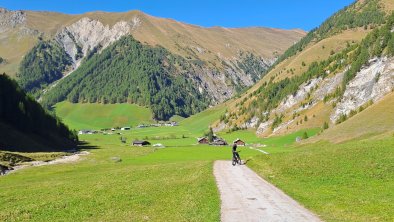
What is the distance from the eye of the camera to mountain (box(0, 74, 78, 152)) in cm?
14825

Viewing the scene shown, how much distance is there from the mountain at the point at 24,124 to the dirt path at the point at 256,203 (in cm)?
11925

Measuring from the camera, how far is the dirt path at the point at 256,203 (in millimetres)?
24953

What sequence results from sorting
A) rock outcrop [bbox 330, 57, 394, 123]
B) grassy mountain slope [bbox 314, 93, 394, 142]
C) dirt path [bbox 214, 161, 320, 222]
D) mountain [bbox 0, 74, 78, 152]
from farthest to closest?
rock outcrop [bbox 330, 57, 394, 123] → mountain [bbox 0, 74, 78, 152] → grassy mountain slope [bbox 314, 93, 394, 142] → dirt path [bbox 214, 161, 320, 222]

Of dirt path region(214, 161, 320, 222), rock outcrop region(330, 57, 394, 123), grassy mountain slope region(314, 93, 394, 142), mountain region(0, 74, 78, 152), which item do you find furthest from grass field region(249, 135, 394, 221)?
mountain region(0, 74, 78, 152)

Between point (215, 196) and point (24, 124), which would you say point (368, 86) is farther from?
point (215, 196)

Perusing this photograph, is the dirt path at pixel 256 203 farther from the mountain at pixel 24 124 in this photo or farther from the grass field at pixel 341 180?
the mountain at pixel 24 124

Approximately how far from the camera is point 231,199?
3123 cm

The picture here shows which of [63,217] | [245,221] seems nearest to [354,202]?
[245,221]

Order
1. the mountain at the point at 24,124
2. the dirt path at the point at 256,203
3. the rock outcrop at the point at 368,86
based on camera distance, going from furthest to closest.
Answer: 1. the rock outcrop at the point at 368,86
2. the mountain at the point at 24,124
3. the dirt path at the point at 256,203

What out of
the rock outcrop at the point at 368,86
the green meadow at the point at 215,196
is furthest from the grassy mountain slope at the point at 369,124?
Result: the green meadow at the point at 215,196

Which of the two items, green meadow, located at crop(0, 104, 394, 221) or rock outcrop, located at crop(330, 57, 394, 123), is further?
rock outcrop, located at crop(330, 57, 394, 123)

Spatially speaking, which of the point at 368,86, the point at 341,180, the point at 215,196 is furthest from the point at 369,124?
the point at 215,196

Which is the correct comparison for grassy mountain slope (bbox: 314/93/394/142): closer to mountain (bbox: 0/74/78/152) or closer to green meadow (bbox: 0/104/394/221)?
green meadow (bbox: 0/104/394/221)

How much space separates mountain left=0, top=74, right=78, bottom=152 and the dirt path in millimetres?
119249
